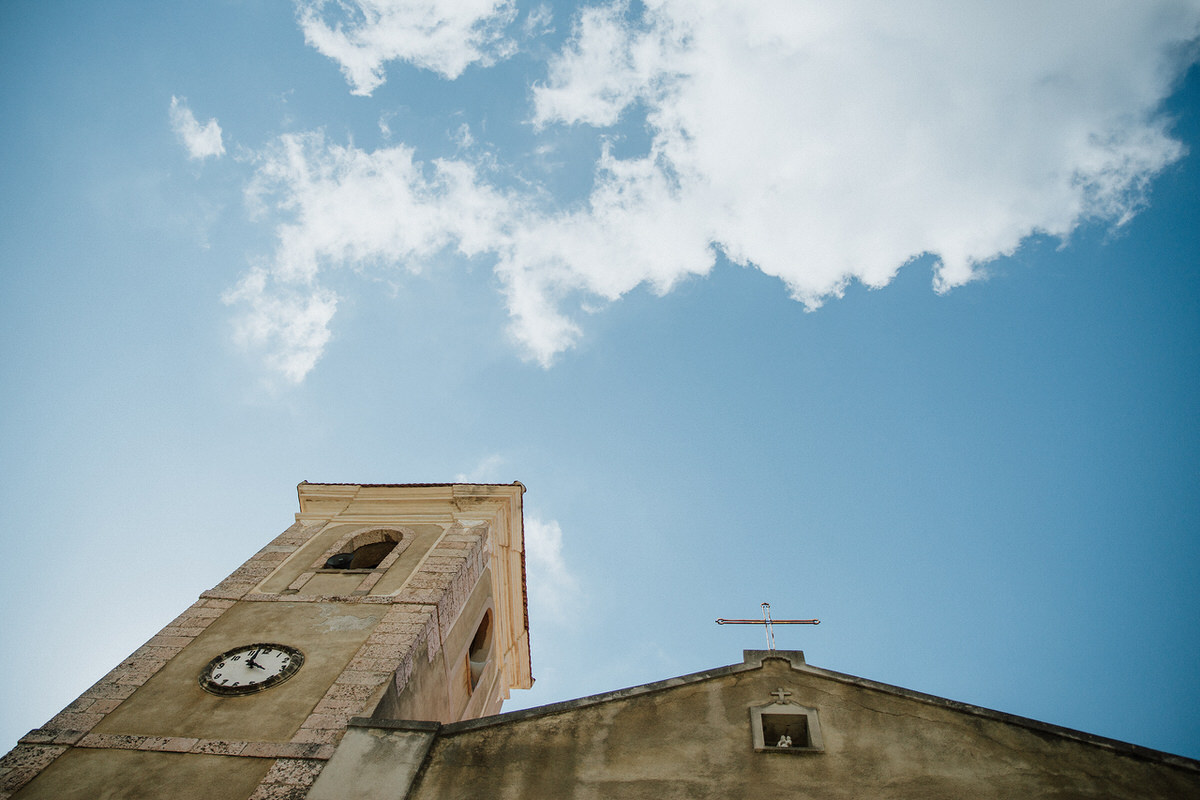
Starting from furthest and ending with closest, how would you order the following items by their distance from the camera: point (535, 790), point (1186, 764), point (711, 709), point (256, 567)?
1. point (256, 567)
2. point (711, 709)
3. point (535, 790)
4. point (1186, 764)

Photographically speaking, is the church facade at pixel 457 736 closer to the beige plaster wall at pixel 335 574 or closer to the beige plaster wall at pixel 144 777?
the beige plaster wall at pixel 144 777

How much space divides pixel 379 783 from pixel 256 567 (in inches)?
308

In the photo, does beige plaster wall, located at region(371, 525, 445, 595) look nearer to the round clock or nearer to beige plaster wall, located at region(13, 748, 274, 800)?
the round clock

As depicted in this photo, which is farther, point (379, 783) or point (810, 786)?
point (379, 783)

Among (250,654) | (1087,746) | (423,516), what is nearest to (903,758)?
(1087,746)

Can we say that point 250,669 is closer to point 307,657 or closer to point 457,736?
point 307,657

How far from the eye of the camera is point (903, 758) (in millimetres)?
7559

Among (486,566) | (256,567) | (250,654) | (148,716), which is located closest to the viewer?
(148,716)

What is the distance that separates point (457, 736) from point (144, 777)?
13.3ft

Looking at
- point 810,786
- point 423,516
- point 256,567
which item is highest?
point 423,516

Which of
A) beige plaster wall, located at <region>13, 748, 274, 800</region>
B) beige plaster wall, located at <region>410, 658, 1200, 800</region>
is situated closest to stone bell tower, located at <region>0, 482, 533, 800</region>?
beige plaster wall, located at <region>13, 748, 274, 800</region>

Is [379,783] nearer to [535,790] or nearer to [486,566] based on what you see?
[535,790]

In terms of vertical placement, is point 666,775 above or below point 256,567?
below

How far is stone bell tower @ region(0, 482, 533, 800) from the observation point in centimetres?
878
